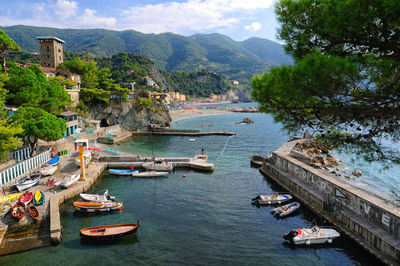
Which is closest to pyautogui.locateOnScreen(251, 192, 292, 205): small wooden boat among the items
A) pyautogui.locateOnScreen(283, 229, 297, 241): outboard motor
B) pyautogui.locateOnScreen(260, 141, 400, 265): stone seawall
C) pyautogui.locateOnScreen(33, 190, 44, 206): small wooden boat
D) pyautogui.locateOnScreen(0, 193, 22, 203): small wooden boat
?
pyautogui.locateOnScreen(260, 141, 400, 265): stone seawall

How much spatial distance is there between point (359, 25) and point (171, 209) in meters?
18.6

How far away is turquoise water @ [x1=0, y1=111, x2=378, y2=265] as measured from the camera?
50.4ft

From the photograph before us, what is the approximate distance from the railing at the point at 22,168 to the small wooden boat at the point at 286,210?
23.2 metres

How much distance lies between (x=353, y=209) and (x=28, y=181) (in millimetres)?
26853

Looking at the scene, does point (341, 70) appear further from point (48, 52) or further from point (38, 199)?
point (48, 52)

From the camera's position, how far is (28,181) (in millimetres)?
23141

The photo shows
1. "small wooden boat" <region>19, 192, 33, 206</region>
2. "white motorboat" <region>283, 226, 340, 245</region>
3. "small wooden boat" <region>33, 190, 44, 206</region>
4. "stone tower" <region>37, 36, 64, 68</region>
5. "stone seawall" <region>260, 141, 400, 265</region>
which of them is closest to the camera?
"stone seawall" <region>260, 141, 400, 265</region>

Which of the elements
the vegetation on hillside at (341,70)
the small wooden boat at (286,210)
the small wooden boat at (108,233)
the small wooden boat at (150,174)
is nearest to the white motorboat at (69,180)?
the small wooden boat at (150,174)

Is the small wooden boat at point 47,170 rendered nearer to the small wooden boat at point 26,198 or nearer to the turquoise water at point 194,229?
the turquoise water at point 194,229

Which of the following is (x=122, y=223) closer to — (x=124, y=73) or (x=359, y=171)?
(x=359, y=171)

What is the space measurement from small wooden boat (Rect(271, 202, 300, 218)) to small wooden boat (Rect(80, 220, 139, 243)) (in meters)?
11.3

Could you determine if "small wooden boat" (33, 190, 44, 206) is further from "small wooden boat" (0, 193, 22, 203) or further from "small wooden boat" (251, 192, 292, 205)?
"small wooden boat" (251, 192, 292, 205)

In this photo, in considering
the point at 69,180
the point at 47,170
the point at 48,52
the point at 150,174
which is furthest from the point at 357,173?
the point at 48,52

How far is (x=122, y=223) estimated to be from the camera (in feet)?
64.4
